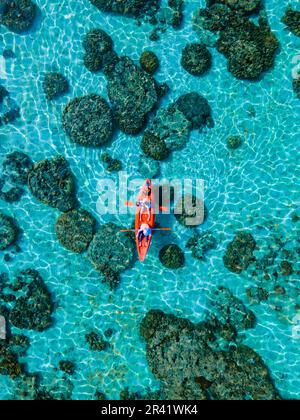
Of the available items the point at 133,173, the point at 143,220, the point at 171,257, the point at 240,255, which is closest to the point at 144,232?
the point at 143,220

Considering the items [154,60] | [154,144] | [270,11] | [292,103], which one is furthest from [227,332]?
[270,11]

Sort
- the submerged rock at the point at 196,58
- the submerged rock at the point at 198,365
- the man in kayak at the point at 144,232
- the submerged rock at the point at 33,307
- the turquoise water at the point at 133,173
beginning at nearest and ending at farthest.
A: the submerged rock at the point at 198,365
the man in kayak at the point at 144,232
the turquoise water at the point at 133,173
the submerged rock at the point at 33,307
the submerged rock at the point at 196,58

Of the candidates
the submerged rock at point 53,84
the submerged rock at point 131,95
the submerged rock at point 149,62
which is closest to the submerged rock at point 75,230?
the submerged rock at point 131,95

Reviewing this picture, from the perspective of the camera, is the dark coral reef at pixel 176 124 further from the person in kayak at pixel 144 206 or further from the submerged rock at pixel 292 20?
the submerged rock at pixel 292 20

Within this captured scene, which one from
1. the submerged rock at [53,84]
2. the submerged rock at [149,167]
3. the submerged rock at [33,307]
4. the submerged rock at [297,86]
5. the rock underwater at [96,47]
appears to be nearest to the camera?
the submerged rock at [33,307]

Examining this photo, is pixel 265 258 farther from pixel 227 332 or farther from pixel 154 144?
pixel 154 144

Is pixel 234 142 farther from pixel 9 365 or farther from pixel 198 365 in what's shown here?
pixel 9 365
